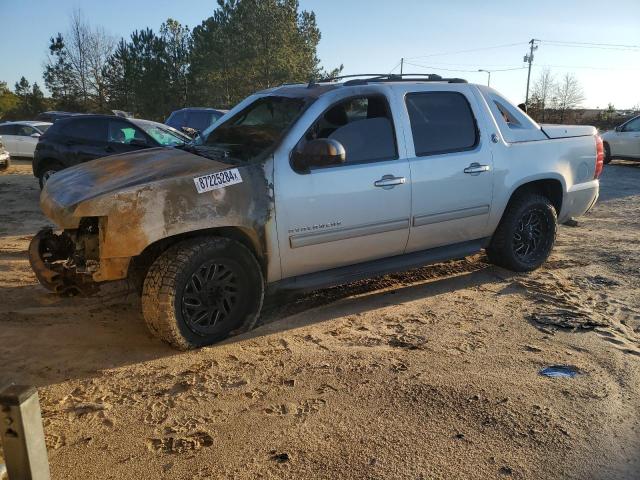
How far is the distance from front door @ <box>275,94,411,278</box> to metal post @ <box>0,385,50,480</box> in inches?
90.6

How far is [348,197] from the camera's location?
420 centimetres

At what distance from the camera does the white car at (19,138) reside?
1808 centimetres

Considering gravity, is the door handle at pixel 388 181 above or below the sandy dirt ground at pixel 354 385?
above

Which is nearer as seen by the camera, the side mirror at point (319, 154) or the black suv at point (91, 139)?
the side mirror at point (319, 154)

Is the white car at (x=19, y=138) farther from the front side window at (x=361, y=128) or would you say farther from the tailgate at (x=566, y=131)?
the tailgate at (x=566, y=131)

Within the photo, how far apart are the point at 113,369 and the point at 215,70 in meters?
35.1

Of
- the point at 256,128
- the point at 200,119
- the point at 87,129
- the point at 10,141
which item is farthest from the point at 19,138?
the point at 256,128

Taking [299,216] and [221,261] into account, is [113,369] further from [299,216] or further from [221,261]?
[299,216]

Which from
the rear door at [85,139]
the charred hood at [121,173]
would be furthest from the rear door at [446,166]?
the rear door at [85,139]

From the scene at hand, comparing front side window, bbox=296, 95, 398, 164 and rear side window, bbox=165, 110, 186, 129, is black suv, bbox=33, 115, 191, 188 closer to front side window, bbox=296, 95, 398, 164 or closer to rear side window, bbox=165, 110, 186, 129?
rear side window, bbox=165, 110, 186, 129

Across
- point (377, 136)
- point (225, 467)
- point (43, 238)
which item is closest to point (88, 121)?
point (43, 238)

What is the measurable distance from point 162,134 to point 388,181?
6505 mm

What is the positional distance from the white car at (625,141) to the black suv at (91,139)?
13130 millimetres

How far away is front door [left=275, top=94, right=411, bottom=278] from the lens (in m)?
4.01
